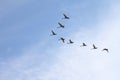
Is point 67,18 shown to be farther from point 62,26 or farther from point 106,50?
point 106,50

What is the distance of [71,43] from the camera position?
15188cm

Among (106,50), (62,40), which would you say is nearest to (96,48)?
(106,50)

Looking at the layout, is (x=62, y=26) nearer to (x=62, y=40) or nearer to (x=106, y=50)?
(x=62, y=40)

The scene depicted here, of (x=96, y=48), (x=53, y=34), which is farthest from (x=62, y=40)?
(x=96, y=48)

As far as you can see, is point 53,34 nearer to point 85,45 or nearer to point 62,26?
point 62,26

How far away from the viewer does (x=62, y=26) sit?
144m

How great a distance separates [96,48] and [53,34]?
17.7 m

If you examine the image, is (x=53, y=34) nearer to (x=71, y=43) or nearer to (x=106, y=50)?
(x=71, y=43)

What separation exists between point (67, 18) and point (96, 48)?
55.2 feet

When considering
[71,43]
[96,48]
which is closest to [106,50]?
[96,48]

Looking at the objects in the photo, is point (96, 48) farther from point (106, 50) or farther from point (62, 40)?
point (62, 40)

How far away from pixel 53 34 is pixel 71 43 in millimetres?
9859

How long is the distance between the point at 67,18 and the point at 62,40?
8.91m

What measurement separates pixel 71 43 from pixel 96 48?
983 cm
